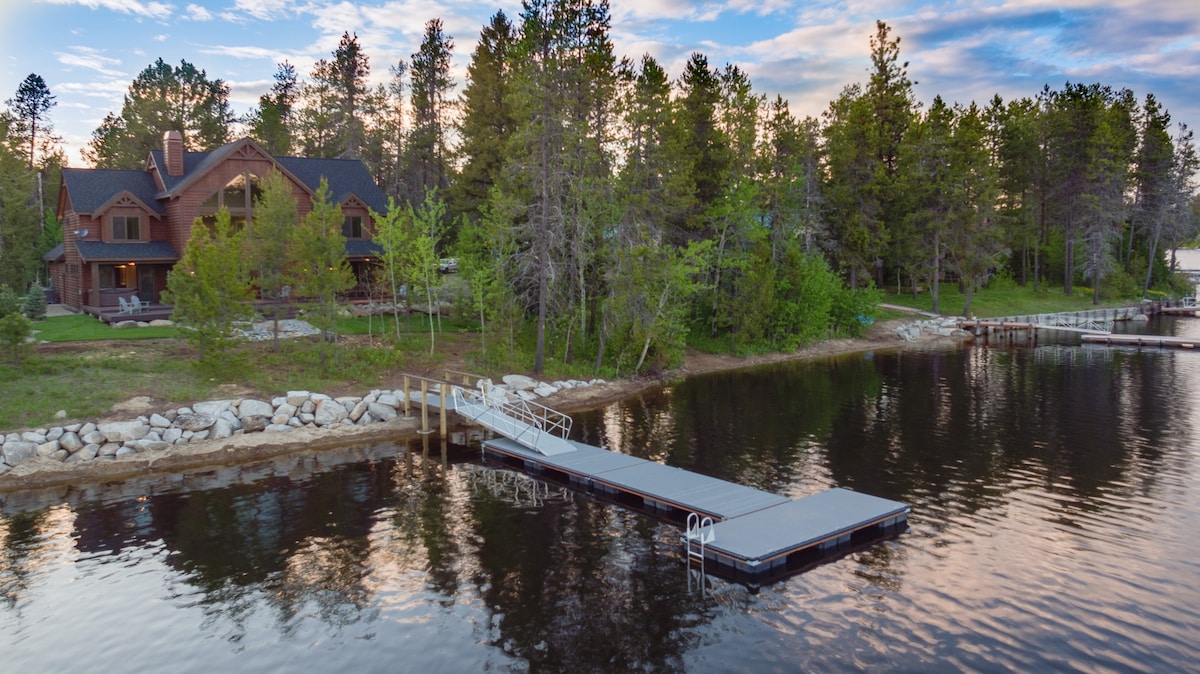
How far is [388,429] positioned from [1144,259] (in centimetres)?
8418

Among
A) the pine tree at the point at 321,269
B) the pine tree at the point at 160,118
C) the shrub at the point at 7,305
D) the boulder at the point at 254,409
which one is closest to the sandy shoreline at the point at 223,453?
the boulder at the point at 254,409

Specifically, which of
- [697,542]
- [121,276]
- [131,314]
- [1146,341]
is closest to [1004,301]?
[1146,341]

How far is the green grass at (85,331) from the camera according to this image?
3394 centimetres

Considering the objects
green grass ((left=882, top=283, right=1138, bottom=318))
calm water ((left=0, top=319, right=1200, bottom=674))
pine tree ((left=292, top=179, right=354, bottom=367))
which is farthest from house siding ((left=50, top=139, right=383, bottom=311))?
green grass ((left=882, top=283, right=1138, bottom=318))

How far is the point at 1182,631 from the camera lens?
1396cm

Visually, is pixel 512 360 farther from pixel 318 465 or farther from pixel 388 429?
pixel 318 465

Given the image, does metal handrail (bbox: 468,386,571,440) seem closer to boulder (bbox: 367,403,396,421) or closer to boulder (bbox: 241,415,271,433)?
boulder (bbox: 367,403,396,421)

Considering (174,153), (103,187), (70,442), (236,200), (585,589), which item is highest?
(174,153)

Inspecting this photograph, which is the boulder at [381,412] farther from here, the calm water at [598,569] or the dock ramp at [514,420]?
the dock ramp at [514,420]

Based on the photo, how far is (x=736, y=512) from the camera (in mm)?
19469

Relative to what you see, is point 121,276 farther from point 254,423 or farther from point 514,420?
point 514,420

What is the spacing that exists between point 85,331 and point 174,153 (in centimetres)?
1552

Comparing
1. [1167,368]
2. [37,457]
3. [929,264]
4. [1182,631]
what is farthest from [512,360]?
[929,264]

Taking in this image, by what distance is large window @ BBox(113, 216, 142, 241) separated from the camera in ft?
144
